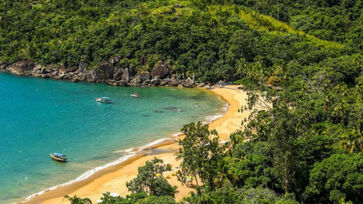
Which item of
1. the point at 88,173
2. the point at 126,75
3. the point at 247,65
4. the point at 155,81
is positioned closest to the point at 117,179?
the point at 88,173

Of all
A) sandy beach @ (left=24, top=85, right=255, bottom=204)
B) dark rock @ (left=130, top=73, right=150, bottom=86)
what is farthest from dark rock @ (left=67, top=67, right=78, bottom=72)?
sandy beach @ (left=24, top=85, right=255, bottom=204)

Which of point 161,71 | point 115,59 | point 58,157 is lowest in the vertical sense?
point 58,157

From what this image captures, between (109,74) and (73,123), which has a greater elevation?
(109,74)

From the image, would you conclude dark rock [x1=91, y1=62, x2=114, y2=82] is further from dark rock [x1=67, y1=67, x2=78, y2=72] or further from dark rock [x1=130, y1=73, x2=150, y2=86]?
dark rock [x1=67, y1=67, x2=78, y2=72]

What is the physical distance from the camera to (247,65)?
105 meters

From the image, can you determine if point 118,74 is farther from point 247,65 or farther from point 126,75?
point 247,65

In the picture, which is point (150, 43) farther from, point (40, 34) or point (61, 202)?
point (61, 202)

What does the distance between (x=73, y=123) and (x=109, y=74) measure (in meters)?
49.9

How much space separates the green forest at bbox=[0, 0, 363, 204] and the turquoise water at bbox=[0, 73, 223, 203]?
35.7ft

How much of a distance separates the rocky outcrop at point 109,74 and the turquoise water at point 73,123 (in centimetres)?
605

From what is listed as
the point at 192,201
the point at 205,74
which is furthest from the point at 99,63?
the point at 192,201

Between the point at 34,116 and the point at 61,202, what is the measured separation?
40.4m

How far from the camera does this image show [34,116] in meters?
73.8

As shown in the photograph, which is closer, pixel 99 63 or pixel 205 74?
pixel 205 74
